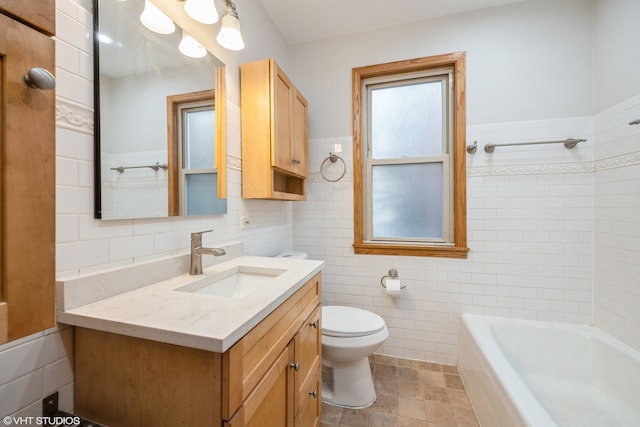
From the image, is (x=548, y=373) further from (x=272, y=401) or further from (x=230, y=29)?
(x=230, y=29)

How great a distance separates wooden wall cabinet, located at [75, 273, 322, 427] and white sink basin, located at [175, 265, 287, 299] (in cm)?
38

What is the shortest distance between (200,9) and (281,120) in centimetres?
66

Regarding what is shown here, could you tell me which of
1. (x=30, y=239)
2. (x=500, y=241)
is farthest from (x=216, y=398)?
(x=500, y=241)

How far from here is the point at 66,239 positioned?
782mm

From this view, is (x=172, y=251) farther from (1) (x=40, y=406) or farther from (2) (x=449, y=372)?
(2) (x=449, y=372)

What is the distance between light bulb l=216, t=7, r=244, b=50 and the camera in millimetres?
1271

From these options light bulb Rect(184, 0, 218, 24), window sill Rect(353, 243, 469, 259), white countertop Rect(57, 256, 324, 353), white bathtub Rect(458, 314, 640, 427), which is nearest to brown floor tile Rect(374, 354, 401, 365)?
white bathtub Rect(458, 314, 640, 427)

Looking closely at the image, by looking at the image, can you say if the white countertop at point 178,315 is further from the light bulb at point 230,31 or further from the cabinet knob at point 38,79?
the light bulb at point 230,31

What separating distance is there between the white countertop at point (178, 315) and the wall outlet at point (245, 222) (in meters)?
0.67

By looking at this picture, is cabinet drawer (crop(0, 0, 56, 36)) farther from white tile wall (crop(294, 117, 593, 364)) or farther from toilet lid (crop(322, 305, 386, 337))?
white tile wall (crop(294, 117, 593, 364))

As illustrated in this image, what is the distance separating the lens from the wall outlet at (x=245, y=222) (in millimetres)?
1647

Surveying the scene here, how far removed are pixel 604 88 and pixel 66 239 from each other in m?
2.86

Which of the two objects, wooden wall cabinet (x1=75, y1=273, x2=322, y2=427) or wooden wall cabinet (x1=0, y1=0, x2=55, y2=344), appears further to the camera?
wooden wall cabinet (x1=75, y1=273, x2=322, y2=427)

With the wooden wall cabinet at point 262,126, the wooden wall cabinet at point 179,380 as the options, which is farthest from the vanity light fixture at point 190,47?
the wooden wall cabinet at point 179,380
